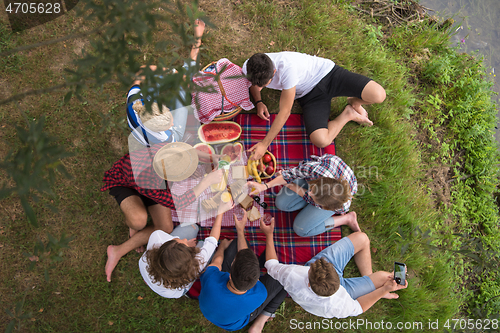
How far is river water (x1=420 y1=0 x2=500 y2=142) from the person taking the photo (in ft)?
14.5

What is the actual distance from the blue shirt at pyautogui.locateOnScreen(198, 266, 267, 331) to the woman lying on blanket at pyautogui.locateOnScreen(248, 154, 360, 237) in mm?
1060

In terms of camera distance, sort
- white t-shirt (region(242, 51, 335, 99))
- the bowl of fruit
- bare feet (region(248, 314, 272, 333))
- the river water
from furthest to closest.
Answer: the river water → the bowl of fruit → bare feet (region(248, 314, 272, 333)) → white t-shirt (region(242, 51, 335, 99))

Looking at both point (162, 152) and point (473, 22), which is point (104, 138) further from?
point (473, 22)

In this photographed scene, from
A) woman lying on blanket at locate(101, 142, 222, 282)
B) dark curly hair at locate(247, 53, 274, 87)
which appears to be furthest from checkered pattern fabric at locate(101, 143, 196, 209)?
dark curly hair at locate(247, 53, 274, 87)

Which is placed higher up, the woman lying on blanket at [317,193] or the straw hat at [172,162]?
the straw hat at [172,162]

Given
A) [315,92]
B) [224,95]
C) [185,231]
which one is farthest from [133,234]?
[315,92]

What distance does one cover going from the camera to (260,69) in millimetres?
2871

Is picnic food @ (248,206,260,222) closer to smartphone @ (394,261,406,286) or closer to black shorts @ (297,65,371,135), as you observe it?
black shorts @ (297,65,371,135)

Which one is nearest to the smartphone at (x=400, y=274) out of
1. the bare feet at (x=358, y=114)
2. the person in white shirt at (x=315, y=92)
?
the person in white shirt at (x=315, y=92)

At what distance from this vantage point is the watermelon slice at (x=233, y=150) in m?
3.47

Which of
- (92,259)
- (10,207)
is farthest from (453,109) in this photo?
(10,207)

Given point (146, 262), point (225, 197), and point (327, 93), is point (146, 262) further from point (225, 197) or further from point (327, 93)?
point (327, 93)

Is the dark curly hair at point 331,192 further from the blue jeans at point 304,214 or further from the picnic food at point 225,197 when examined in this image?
the picnic food at point 225,197

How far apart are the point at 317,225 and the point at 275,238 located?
60 centimetres
